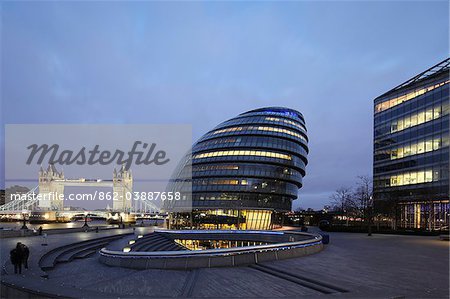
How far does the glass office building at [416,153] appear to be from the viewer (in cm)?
6462

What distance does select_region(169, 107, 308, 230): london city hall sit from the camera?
240 feet

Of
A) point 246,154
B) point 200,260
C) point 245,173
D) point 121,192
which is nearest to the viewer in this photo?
point 200,260

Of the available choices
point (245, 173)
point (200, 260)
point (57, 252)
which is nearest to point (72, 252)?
point (57, 252)

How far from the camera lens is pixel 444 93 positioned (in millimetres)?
64688

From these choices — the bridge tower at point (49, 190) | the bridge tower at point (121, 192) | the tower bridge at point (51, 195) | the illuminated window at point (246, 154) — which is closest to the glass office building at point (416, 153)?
the illuminated window at point (246, 154)

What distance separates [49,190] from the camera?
579 ft

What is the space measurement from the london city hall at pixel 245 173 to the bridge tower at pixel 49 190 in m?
114

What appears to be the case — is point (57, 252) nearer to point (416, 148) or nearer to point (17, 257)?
point (17, 257)

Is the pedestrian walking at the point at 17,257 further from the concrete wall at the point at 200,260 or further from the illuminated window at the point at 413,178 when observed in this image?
the illuminated window at the point at 413,178

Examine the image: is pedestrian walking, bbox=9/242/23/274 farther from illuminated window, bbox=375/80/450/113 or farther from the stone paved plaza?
illuminated window, bbox=375/80/450/113

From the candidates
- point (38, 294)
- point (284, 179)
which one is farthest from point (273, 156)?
point (38, 294)

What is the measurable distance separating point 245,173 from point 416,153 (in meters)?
34.5

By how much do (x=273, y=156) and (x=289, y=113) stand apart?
710 inches

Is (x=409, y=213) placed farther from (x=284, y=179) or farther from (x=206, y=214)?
(x=206, y=214)
